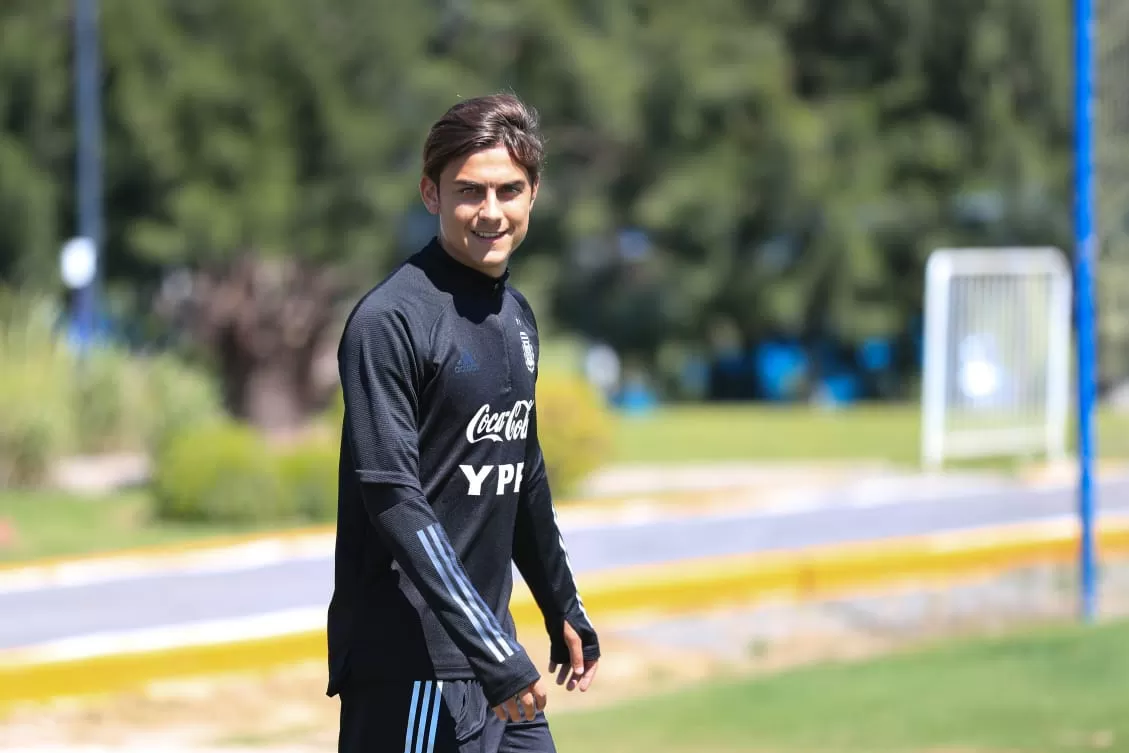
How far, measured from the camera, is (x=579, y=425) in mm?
14148

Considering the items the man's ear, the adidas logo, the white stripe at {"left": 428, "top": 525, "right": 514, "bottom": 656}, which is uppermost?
the man's ear

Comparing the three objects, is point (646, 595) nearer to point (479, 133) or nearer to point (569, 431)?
point (569, 431)

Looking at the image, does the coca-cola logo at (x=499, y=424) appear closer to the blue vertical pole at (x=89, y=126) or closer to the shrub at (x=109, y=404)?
the shrub at (x=109, y=404)

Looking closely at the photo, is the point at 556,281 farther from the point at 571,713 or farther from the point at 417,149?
the point at 571,713

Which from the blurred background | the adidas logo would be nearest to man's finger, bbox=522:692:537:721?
the adidas logo

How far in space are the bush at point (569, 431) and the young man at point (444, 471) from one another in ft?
34.0

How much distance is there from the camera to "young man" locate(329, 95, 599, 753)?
3.22 metres

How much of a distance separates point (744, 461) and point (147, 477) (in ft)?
18.4

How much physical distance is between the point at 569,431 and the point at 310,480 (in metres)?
2.10

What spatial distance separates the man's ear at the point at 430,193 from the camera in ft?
11.4

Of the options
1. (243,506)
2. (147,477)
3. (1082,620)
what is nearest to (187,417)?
(147,477)

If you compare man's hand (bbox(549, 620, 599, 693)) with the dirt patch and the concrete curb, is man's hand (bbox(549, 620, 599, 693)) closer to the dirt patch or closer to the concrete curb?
the dirt patch

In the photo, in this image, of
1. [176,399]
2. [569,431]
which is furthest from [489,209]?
[176,399]

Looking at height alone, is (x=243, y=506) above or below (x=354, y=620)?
below
